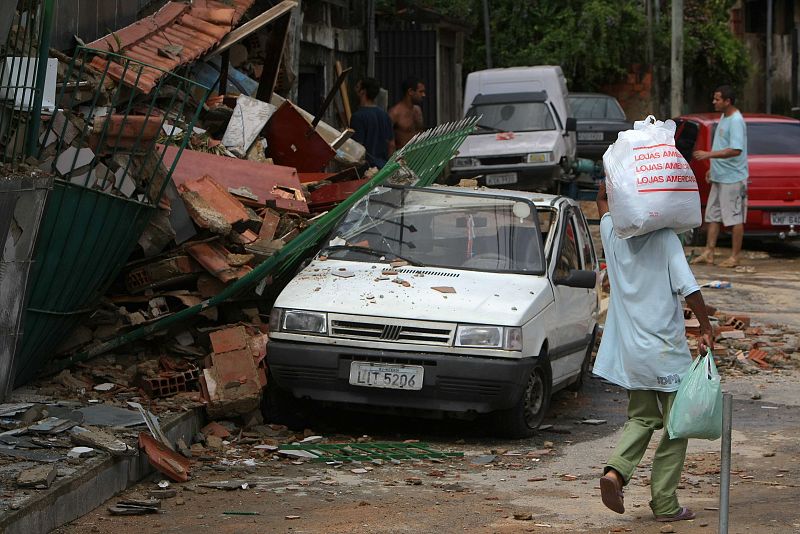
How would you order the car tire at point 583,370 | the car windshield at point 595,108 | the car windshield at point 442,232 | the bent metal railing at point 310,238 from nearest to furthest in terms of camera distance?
1. the bent metal railing at point 310,238
2. the car windshield at point 442,232
3. the car tire at point 583,370
4. the car windshield at point 595,108

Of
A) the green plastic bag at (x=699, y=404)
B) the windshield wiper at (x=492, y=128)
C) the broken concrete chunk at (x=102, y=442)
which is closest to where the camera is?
the green plastic bag at (x=699, y=404)

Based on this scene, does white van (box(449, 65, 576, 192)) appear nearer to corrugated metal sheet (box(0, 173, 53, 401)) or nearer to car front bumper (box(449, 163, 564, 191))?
car front bumper (box(449, 163, 564, 191))

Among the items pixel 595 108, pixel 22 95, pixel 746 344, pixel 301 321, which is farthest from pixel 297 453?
pixel 595 108

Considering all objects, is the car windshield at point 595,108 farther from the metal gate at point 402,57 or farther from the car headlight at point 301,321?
the car headlight at point 301,321

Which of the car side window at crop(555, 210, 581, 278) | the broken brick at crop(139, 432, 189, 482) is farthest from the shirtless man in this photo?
Answer: the broken brick at crop(139, 432, 189, 482)

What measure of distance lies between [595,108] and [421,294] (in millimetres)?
23229

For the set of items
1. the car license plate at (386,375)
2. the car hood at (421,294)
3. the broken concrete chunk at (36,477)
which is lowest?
the broken concrete chunk at (36,477)

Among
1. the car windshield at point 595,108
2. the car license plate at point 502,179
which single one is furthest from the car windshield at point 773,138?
the car windshield at point 595,108

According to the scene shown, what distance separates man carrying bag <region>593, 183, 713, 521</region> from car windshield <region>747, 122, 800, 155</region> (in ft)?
39.2

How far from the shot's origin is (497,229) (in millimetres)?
8852

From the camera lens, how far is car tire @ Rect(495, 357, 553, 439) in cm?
796

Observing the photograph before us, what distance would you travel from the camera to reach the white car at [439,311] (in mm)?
7676

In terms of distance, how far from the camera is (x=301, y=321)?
7.91 meters

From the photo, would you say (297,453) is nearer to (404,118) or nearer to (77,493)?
(77,493)
